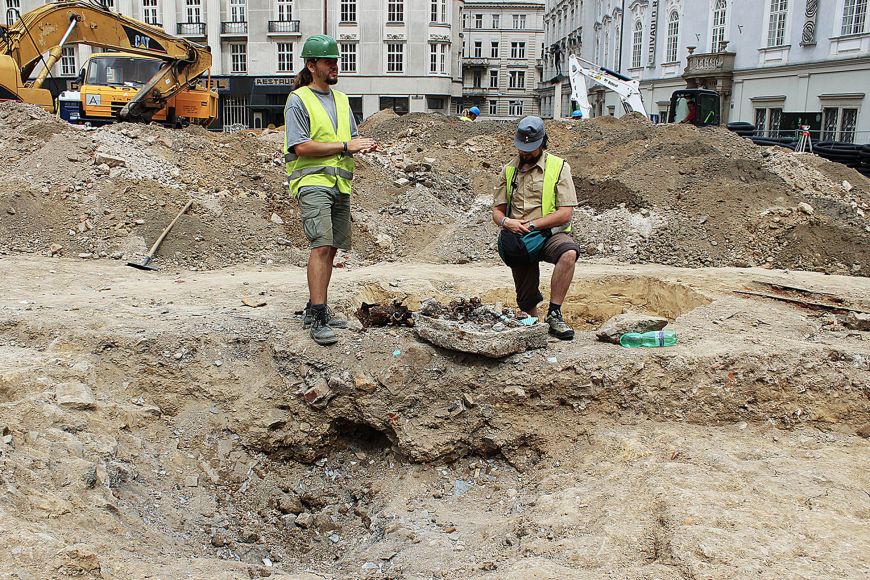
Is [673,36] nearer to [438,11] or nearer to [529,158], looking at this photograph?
[438,11]

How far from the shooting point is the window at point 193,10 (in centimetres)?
3956

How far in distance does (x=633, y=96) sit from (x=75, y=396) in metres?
19.2

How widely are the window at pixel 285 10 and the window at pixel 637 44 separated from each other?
18371 millimetres

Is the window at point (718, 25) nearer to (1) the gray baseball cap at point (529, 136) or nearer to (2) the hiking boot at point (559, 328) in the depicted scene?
(1) the gray baseball cap at point (529, 136)

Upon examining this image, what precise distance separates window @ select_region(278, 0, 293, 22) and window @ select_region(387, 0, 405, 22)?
5.25m

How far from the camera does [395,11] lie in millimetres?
39562

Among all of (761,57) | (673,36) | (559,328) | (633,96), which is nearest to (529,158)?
(559,328)

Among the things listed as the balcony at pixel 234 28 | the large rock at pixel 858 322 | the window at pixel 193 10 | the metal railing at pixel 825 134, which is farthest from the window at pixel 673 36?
the large rock at pixel 858 322

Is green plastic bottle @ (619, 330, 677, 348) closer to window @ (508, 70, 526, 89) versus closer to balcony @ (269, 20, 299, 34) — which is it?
balcony @ (269, 20, 299, 34)

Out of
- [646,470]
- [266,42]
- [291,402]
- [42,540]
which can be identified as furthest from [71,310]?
[266,42]

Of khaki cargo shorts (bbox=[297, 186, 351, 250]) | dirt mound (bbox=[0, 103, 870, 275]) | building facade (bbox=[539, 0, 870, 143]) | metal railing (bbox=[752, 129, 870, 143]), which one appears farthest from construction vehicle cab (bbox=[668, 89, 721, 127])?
khaki cargo shorts (bbox=[297, 186, 351, 250])

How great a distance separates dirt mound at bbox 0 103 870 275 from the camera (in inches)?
377

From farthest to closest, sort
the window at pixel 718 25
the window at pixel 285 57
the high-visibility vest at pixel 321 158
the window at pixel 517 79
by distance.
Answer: the window at pixel 517 79 < the window at pixel 285 57 < the window at pixel 718 25 < the high-visibility vest at pixel 321 158

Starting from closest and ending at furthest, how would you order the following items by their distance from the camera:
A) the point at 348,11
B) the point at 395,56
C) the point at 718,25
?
the point at 718,25, the point at 348,11, the point at 395,56
